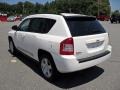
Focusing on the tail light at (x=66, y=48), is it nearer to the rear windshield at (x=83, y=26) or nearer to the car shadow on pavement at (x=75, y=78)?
the rear windshield at (x=83, y=26)

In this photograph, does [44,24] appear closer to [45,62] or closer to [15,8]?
[45,62]

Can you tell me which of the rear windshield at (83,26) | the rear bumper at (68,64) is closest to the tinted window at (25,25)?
the rear windshield at (83,26)

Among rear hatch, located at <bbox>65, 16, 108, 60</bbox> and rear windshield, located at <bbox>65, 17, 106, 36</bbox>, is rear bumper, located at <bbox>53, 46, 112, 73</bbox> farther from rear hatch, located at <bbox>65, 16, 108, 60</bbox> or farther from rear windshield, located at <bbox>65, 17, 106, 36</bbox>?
rear windshield, located at <bbox>65, 17, 106, 36</bbox>

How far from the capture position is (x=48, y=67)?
604 cm

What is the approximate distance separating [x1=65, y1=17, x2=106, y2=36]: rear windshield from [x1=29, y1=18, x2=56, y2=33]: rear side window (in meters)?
0.54

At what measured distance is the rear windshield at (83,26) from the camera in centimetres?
562

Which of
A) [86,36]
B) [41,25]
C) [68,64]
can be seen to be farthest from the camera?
[41,25]

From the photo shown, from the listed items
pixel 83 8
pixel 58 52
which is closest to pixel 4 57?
pixel 58 52

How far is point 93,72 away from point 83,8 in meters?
90.8

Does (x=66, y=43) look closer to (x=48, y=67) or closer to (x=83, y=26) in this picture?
(x=83, y=26)

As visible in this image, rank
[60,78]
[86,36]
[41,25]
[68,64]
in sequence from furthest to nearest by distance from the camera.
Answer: [41,25], [60,78], [86,36], [68,64]

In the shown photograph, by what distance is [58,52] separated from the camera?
5.41 metres

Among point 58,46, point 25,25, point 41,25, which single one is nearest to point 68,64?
point 58,46

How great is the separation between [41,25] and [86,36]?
1476 millimetres
